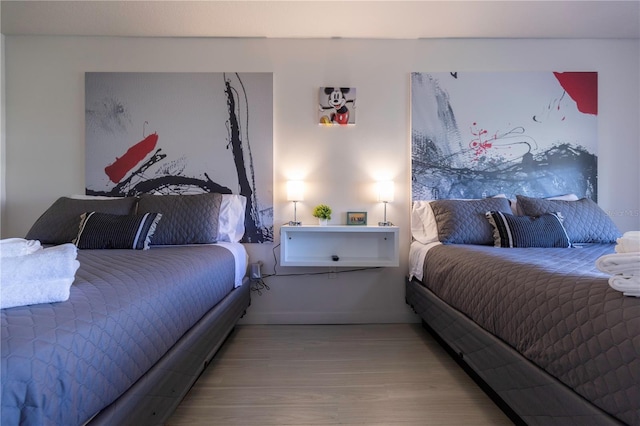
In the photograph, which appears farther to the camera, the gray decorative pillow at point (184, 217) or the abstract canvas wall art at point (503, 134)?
the abstract canvas wall art at point (503, 134)

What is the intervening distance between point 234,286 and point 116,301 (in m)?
1.31

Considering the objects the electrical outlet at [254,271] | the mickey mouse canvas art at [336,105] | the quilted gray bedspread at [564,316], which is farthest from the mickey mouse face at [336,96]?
the quilted gray bedspread at [564,316]

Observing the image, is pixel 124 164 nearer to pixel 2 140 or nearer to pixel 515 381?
pixel 2 140

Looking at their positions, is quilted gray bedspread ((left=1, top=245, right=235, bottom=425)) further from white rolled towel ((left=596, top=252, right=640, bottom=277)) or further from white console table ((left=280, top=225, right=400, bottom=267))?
white rolled towel ((left=596, top=252, right=640, bottom=277))

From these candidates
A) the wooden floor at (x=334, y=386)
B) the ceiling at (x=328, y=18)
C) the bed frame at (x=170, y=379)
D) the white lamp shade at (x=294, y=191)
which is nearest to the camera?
the bed frame at (x=170, y=379)

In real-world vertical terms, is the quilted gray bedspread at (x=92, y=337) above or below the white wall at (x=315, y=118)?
below

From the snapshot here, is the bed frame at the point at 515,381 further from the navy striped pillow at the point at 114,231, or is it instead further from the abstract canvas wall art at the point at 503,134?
the navy striped pillow at the point at 114,231

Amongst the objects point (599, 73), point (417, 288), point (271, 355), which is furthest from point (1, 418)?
point (599, 73)

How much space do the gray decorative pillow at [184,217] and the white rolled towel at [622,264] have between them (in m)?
2.12

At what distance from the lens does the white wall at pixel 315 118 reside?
276 centimetres

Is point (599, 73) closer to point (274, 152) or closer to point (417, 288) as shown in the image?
point (417, 288)

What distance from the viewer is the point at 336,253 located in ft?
9.18

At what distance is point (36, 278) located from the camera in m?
0.87

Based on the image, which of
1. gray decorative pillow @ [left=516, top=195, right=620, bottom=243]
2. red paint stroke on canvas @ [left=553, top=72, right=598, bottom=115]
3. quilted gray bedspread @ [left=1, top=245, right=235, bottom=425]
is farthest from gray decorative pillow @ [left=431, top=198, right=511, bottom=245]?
quilted gray bedspread @ [left=1, top=245, right=235, bottom=425]
